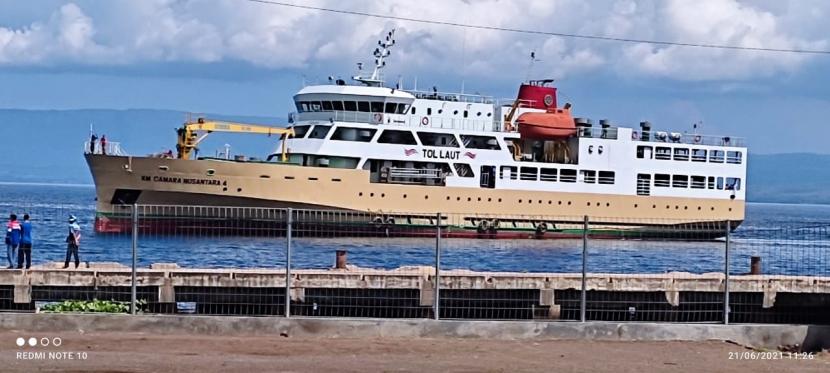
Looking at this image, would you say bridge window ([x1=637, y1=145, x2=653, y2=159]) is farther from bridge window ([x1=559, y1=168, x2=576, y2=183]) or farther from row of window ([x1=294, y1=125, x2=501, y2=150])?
row of window ([x1=294, y1=125, x2=501, y2=150])

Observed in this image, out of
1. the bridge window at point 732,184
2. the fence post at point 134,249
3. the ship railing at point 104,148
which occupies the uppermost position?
the ship railing at point 104,148

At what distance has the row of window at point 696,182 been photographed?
58.3 m

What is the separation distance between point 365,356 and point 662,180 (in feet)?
150

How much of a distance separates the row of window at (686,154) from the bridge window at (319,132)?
563 inches

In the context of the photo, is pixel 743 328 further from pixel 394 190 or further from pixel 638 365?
pixel 394 190

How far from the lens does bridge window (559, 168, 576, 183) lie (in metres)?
56.1

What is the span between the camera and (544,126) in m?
56.4

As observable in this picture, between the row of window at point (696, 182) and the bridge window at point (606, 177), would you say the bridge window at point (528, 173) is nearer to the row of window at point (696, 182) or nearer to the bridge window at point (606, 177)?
the bridge window at point (606, 177)

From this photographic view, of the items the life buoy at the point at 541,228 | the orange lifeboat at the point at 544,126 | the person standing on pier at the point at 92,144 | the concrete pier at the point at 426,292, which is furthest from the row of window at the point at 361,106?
the concrete pier at the point at 426,292

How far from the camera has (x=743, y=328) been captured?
54.0 feet

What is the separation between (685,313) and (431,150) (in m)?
34.9

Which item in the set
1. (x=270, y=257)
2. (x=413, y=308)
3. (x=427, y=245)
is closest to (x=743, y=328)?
(x=413, y=308)
